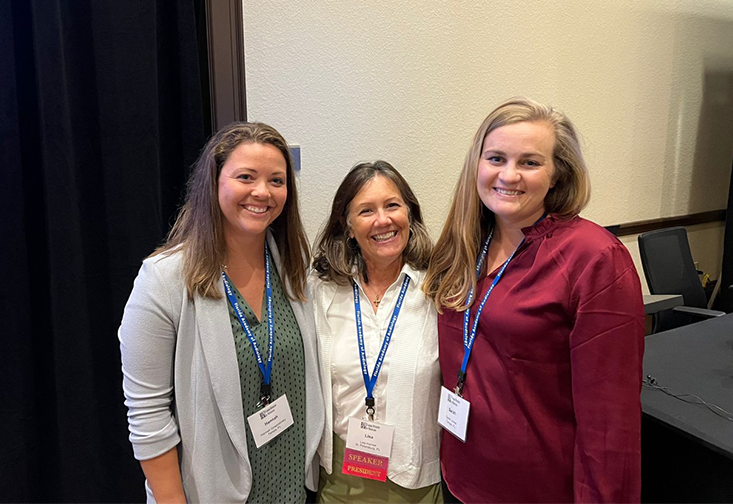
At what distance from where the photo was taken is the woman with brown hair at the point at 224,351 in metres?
1.16

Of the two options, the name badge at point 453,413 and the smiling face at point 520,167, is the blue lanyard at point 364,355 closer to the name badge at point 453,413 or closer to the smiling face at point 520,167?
the name badge at point 453,413

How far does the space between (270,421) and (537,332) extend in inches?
27.7

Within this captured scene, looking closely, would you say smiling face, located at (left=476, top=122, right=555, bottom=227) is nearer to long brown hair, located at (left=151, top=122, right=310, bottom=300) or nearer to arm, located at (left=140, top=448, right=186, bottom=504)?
long brown hair, located at (left=151, top=122, right=310, bottom=300)

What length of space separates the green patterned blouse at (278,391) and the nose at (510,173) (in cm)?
66

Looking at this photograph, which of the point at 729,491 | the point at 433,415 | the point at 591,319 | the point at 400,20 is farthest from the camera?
the point at 400,20

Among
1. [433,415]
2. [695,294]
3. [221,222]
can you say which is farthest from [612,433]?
[695,294]

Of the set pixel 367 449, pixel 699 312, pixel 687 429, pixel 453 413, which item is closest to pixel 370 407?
pixel 367 449

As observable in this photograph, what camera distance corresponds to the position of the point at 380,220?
1.37 meters

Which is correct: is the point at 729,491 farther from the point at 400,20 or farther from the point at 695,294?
the point at 400,20

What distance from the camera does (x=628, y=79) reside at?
10.4 ft

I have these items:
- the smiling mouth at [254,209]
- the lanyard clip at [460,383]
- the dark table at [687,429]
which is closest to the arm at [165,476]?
the smiling mouth at [254,209]

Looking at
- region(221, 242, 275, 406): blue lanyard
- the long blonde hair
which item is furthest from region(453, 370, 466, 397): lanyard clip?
region(221, 242, 275, 406): blue lanyard

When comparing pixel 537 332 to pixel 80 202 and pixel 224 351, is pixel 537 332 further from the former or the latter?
pixel 80 202

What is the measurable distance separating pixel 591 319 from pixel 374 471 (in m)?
0.71
